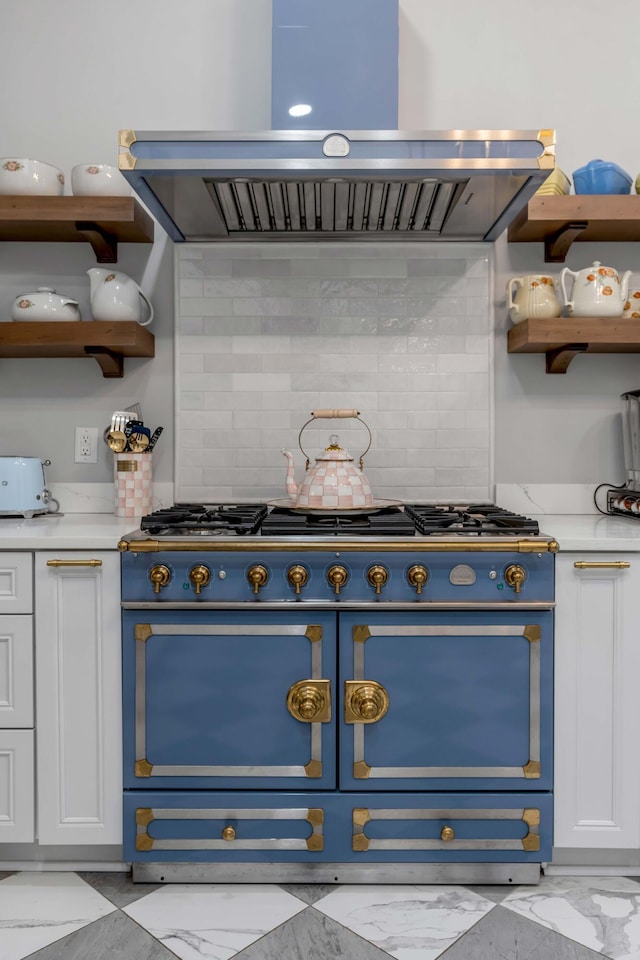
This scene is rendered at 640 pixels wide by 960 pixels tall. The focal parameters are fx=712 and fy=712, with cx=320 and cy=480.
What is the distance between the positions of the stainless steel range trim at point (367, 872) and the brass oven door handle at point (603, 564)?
78 centimetres

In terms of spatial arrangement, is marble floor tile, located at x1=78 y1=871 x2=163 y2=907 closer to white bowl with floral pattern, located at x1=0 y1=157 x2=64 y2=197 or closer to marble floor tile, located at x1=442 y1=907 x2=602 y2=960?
marble floor tile, located at x1=442 y1=907 x2=602 y2=960

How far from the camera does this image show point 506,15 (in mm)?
2443

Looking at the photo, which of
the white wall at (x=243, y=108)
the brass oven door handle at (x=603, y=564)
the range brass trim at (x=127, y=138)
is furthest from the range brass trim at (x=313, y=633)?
the range brass trim at (x=127, y=138)

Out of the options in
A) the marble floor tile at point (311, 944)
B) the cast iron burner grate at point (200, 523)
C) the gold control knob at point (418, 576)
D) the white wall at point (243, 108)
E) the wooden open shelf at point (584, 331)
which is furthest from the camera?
the white wall at point (243, 108)

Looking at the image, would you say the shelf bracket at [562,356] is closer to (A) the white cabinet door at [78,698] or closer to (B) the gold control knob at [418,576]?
(B) the gold control knob at [418,576]

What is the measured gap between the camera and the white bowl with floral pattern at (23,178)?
7.27 ft

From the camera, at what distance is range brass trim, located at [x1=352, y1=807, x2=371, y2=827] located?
5.94 feet

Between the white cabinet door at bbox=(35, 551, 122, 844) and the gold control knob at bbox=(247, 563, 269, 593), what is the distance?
1.18ft

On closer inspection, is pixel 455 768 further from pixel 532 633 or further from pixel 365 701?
pixel 532 633

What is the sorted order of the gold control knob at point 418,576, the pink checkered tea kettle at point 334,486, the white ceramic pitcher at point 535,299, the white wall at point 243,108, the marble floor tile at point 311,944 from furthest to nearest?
1. the white wall at point 243,108
2. the white ceramic pitcher at point 535,299
3. the pink checkered tea kettle at point 334,486
4. the gold control knob at point 418,576
5. the marble floor tile at point 311,944

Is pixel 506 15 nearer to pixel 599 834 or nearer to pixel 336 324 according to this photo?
pixel 336 324

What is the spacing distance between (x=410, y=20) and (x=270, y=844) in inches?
103

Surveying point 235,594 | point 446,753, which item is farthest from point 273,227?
point 446,753

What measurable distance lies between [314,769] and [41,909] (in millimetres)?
742
